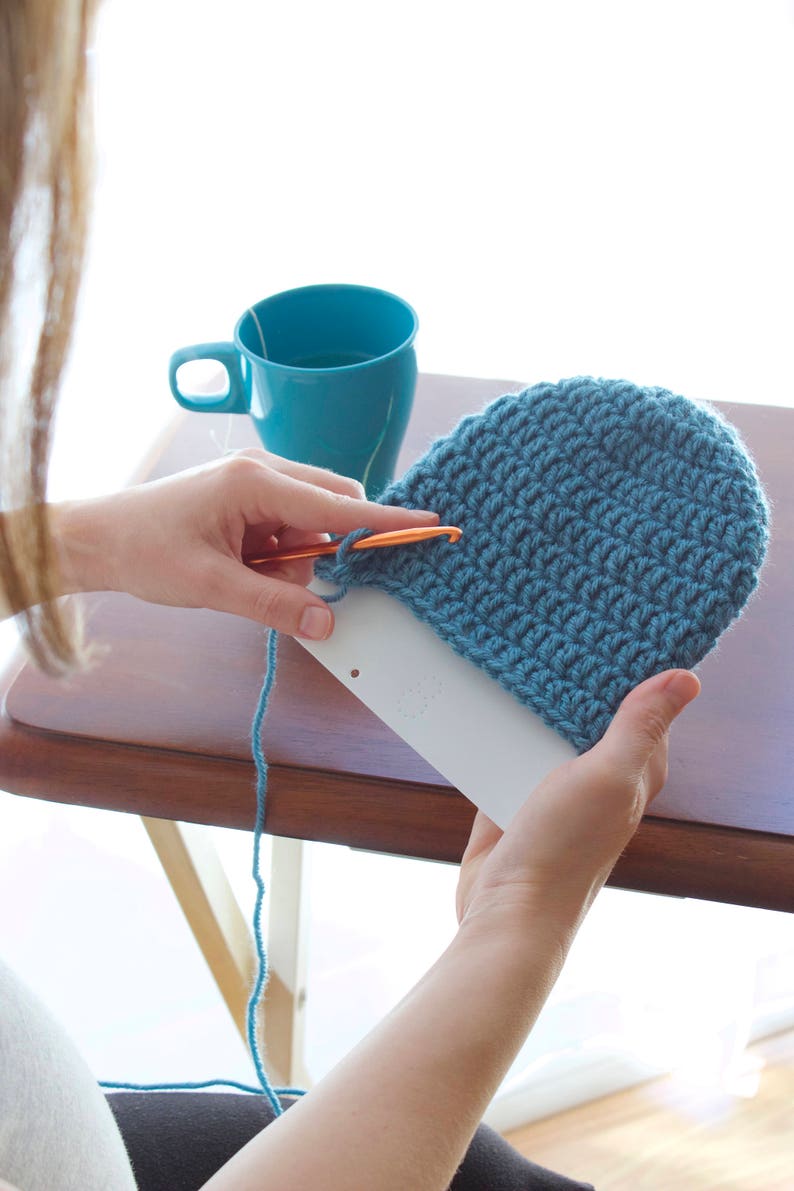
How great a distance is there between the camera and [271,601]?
1.88 ft

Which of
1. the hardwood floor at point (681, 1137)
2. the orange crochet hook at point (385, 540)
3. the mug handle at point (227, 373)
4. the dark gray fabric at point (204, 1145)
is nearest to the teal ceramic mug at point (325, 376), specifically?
the mug handle at point (227, 373)

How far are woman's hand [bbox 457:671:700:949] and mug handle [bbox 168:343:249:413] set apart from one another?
0.35 m

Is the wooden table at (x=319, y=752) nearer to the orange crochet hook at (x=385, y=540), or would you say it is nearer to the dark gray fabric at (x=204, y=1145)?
the orange crochet hook at (x=385, y=540)

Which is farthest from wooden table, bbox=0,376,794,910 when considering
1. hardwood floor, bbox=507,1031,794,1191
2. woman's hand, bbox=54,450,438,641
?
hardwood floor, bbox=507,1031,794,1191

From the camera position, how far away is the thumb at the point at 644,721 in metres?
0.50

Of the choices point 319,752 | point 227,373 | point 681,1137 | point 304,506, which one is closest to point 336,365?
point 227,373

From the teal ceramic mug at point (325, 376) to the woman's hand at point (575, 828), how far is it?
26cm

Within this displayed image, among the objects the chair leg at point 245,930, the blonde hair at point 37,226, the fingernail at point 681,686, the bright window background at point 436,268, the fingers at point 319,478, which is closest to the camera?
the blonde hair at point 37,226

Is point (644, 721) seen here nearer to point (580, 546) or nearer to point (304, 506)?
point (580, 546)

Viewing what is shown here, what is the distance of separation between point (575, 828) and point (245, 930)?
0.46 meters

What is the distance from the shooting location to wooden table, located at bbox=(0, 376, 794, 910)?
554 millimetres

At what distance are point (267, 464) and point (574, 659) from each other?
228 millimetres

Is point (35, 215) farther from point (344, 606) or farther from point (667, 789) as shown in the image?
point (667, 789)

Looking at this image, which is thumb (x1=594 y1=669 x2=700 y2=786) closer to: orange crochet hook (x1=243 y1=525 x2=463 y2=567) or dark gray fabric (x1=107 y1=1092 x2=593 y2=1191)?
orange crochet hook (x1=243 y1=525 x2=463 y2=567)
